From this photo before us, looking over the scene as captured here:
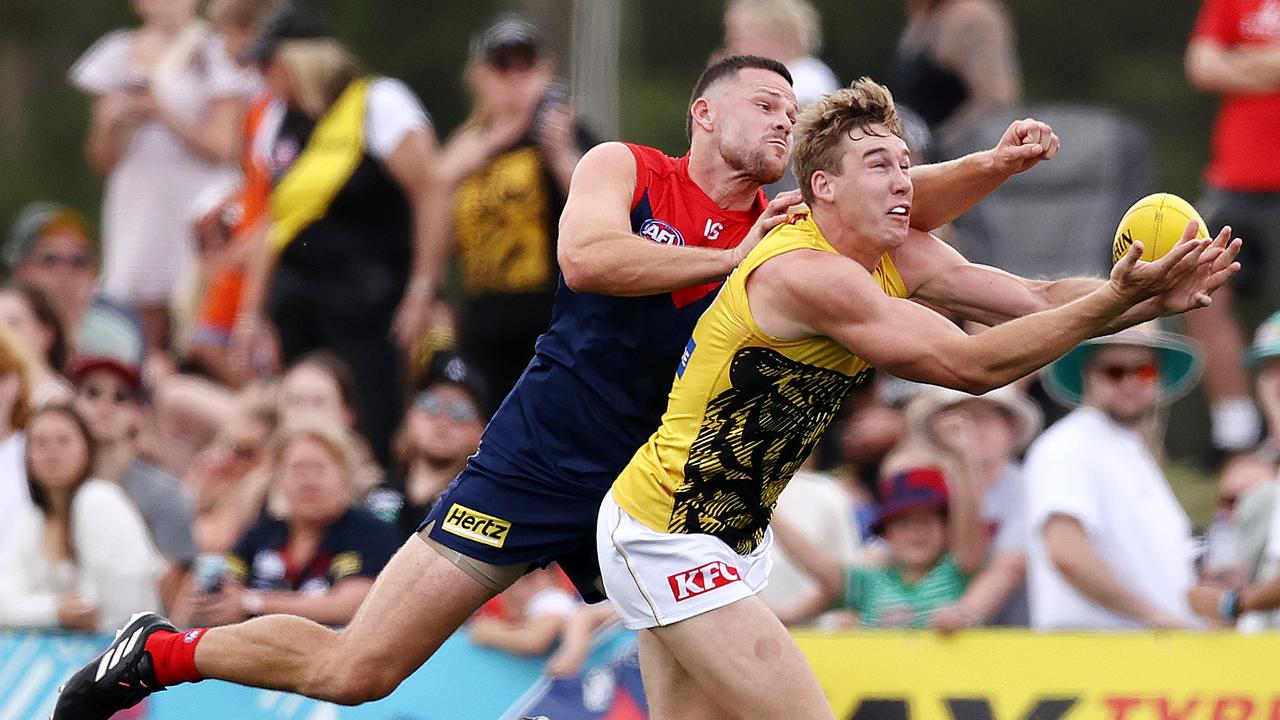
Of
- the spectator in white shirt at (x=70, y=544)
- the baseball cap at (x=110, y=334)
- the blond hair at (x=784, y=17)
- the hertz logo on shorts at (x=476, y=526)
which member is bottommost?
the spectator in white shirt at (x=70, y=544)

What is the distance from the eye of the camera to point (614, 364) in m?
6.35

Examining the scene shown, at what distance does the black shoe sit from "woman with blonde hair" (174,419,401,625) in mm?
1271

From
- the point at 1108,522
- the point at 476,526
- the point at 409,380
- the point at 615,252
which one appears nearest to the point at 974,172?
the point at 615,252

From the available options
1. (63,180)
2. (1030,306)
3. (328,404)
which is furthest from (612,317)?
(63,180)

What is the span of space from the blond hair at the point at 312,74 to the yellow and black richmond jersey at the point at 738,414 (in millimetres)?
4411

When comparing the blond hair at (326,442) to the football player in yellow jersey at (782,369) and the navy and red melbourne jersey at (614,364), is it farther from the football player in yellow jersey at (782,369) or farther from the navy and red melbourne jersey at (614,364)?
the football player in yellow jersey at (782,369)

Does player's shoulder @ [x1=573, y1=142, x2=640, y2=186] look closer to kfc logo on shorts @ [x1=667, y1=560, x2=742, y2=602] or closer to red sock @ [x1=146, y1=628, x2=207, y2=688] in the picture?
kfc logo on shorts @ [x1=667, y1=560, x2=742, y2=602]

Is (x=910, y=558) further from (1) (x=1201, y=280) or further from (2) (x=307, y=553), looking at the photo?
(1) (x=1201, y=280)

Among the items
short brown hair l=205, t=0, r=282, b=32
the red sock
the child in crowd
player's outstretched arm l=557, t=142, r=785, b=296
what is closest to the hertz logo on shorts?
player's outstretched arm l=557, t=142, r=785, b=296

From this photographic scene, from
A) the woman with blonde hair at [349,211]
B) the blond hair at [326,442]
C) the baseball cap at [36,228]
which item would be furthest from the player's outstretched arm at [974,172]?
the baseball cap at [36,228]

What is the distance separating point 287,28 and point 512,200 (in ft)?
4.51

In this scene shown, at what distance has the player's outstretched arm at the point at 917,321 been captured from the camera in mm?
5344

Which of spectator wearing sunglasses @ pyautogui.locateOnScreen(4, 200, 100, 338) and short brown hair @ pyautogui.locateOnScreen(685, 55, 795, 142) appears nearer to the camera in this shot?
short brown hair @ pyautogui.locateOnScreen(685, 55, 795, 142)

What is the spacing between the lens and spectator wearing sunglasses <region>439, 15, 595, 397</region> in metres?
9.67
